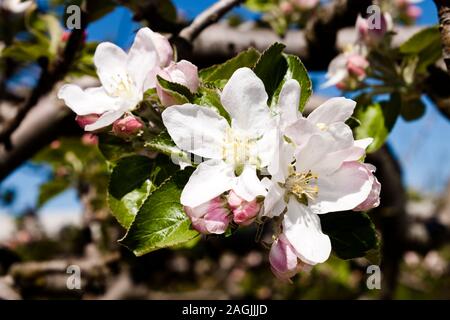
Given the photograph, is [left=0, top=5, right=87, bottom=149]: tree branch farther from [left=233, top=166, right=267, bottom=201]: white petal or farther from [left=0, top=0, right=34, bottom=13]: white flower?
[left=233, top=166, right=267, bottom=201]: white petal

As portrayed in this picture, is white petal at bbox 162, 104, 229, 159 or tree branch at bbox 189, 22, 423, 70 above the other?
white petal at bbox 162, 104, 229, 159

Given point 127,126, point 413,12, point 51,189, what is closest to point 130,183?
point 127,126

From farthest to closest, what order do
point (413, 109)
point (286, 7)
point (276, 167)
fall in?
point (286, 7), point (413, 109), point (276, 167)

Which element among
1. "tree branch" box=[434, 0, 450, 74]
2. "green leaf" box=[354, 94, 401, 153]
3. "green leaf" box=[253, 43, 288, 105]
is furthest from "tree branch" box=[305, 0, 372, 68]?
"green leaf" box=[253, 43, 288, 105]

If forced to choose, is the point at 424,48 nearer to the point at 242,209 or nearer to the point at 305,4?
the point at 242,209

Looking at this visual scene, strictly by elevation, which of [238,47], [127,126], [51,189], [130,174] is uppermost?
[127,126]

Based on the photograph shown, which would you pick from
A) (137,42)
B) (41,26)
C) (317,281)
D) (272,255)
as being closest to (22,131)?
(41,26)
